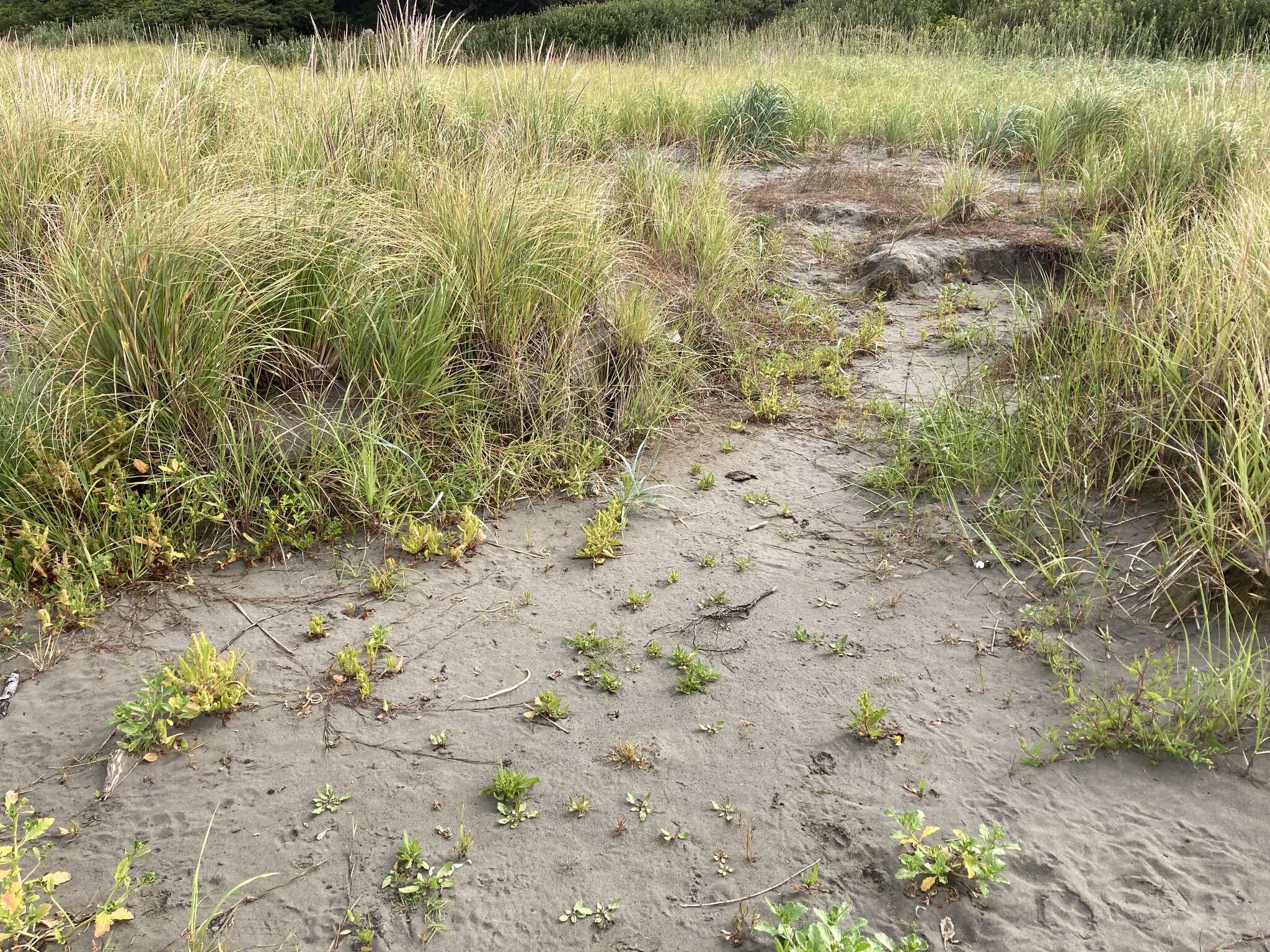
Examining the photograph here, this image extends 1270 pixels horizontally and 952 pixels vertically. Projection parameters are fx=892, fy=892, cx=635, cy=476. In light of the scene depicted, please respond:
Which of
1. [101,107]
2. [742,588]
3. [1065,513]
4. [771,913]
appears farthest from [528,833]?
[101,107]

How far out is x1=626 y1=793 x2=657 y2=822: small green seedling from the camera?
2268 mm

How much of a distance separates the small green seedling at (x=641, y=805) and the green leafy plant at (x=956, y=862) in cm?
60

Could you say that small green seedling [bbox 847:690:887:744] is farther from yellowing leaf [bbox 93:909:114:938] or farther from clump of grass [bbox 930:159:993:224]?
clump of grass [bbox 930:159:993:224]

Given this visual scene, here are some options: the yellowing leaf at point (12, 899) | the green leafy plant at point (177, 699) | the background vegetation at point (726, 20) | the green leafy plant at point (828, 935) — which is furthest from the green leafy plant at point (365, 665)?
the background vegetation at point (726, 20)

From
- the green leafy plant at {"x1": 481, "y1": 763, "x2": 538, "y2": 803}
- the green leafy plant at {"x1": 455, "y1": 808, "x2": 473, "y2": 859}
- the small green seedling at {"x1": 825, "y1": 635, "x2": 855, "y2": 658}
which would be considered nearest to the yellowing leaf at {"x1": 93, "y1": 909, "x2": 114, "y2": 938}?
the green leafy plant at {"x1": 455, "y1": 808, "x2": 473, "y2": 859}

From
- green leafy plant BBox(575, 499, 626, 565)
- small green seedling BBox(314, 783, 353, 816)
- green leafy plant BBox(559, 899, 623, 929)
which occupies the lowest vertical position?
green leafy plant BBox(559, 899, 623, 929)

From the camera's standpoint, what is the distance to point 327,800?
229cm

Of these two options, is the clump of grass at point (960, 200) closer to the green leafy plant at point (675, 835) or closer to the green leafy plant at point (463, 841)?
the green leafy plant at point (675, 835)

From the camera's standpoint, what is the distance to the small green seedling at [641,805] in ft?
7.44

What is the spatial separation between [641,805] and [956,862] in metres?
0.76

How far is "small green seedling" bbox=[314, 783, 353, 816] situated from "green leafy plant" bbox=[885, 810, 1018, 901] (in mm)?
1386

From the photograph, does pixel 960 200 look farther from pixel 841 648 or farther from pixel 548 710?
pixel 548 710

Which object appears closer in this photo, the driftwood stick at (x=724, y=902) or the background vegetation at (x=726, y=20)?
the driftwood stick at (x=724, y=902)

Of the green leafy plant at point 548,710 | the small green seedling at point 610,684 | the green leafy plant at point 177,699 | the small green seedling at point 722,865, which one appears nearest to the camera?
the small green seedling at point 722,865
